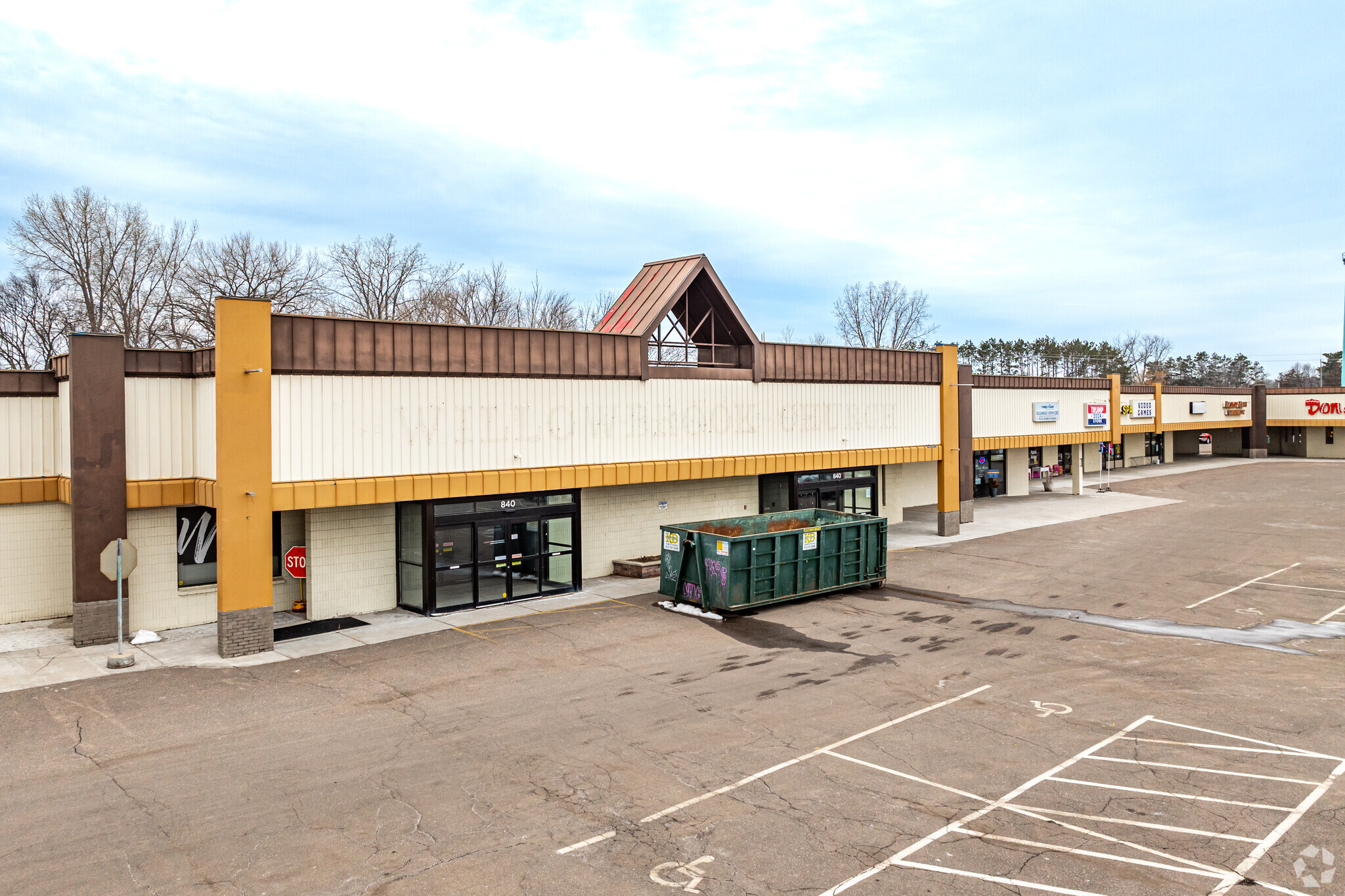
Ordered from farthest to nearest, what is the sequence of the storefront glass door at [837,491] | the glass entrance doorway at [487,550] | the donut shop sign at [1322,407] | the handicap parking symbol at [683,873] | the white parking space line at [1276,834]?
the donut shop sign at [1322,407], the storefront glass door at [837,491], the glass entrance doorway at [487,550], the handicap parking symbol at [683,873], the white parking space line at [1276,834]

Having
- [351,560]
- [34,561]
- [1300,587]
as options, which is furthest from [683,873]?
[1300,587]

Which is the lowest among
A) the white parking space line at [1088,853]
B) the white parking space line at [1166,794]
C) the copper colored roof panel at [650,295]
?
the white parking space line at [1088,853]

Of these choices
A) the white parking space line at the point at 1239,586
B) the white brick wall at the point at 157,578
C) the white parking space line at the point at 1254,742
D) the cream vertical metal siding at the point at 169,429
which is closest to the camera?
the white parking space line at the point at 1254,742

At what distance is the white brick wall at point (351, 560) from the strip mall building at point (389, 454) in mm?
45

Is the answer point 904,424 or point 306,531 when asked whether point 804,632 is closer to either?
point 306,531

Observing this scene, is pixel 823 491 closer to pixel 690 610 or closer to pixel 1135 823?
pixel 690 610

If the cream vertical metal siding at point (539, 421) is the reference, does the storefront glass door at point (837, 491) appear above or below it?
below

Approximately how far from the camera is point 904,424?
2948 cm

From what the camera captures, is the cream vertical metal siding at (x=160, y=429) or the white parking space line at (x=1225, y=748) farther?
the cream vertical metal siding at (x=160, y=429)

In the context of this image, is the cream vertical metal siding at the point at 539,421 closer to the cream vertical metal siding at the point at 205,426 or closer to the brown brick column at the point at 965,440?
the cream vertical metal siding at the point at 205,426

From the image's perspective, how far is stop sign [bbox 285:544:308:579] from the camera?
1836 cm

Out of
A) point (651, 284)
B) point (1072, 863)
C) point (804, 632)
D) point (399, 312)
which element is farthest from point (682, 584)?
point (399, 312)

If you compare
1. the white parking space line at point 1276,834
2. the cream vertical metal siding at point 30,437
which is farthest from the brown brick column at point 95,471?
the white parking space line at point 1276,834

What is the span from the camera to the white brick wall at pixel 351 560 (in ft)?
60.0
